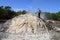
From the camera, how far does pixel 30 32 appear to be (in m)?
9.88

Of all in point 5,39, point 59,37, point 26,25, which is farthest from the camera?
point 26,25

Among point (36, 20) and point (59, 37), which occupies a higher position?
point (36, 20)

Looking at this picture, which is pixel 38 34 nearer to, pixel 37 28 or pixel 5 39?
pixel 37 28

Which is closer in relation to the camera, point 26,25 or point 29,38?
point 29,38

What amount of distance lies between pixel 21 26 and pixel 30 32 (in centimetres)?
90

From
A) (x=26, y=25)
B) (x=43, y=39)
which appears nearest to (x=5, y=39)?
(x=43, y=39)

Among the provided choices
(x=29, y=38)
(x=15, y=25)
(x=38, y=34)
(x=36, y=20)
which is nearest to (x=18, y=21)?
(x=15, y=25)

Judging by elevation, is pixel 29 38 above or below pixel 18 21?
below

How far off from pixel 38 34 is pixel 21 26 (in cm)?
128

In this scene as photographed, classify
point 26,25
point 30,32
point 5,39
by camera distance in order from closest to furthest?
point 5,39
point 30,32
point 26,25

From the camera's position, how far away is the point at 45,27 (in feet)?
35.1

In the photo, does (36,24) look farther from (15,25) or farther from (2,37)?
(2,37)

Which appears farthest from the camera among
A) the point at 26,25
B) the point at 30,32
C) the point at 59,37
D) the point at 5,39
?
the point at 26,25

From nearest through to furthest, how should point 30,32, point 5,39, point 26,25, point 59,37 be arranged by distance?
point 5,39 < point 59,37 < point 30,32 < point 26,25
